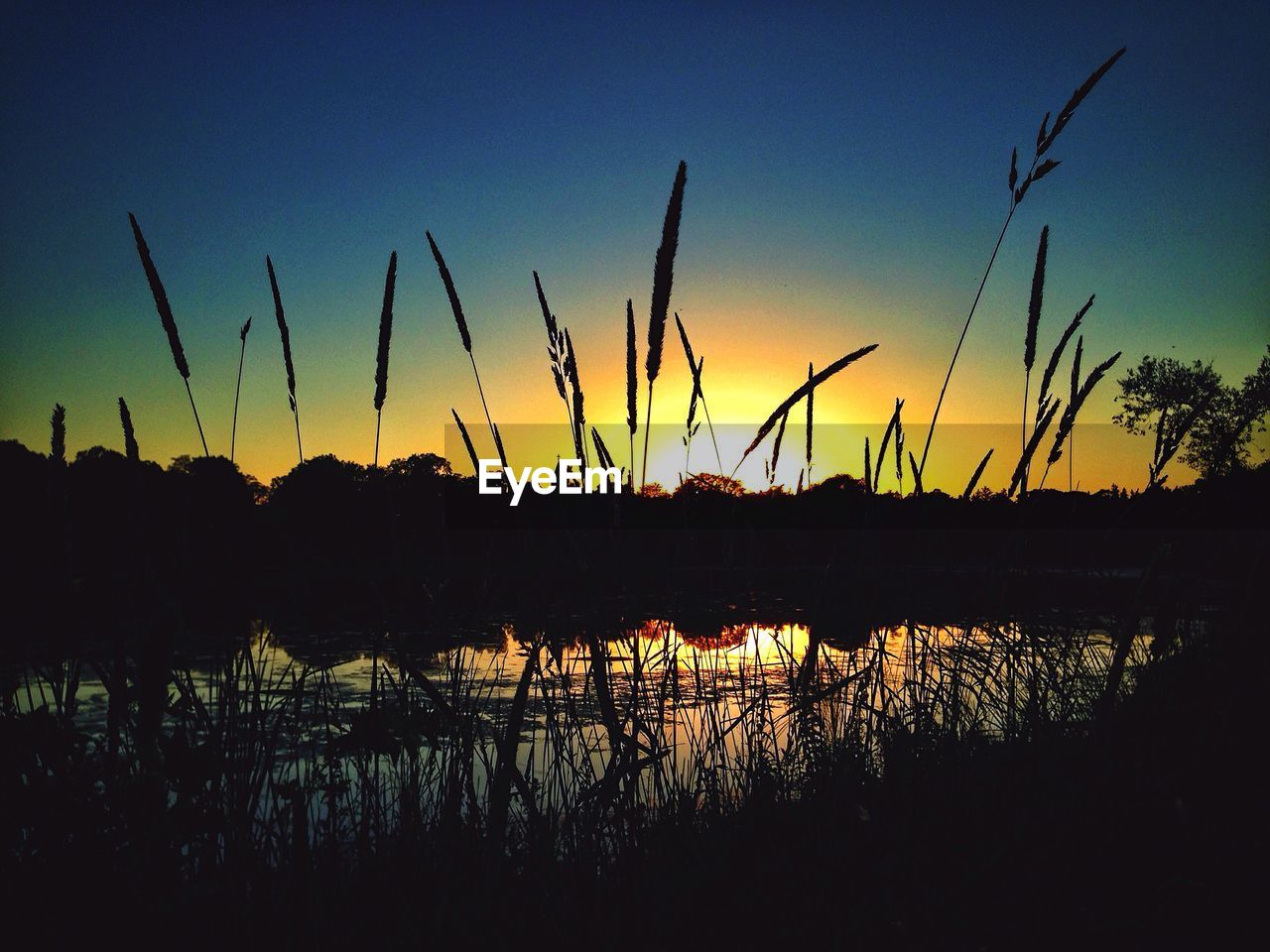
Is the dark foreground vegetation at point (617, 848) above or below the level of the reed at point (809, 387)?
below

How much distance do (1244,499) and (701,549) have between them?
9.37 feet

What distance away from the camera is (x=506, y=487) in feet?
6.30

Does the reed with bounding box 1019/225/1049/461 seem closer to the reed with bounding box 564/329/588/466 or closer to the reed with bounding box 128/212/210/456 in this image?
the reed with bounding box 564/329/588/466

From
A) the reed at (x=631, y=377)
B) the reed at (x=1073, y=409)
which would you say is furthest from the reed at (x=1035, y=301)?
the reed at (x=631, y=377)

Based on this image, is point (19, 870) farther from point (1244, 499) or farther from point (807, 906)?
point (1244, 499)

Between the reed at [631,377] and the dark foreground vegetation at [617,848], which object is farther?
the reed at [631,377]

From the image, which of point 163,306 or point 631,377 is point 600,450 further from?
point 163,306

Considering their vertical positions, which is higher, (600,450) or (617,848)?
(600,450)

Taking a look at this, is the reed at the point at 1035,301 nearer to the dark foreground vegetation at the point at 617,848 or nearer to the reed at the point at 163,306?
the dark foreground vegetation at the point at 617,848

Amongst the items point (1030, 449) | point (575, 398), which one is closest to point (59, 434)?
point (575, 398)

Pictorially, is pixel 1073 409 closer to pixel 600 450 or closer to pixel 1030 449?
pixel 1030 449

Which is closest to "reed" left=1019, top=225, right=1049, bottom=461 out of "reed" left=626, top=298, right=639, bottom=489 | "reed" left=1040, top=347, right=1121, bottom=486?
"reed" left=1040, top=347, right=1121, bottom=486

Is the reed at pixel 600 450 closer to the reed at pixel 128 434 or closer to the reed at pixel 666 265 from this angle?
the reed at pixel 666 265

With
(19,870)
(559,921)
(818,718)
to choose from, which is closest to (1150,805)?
(818,718)
